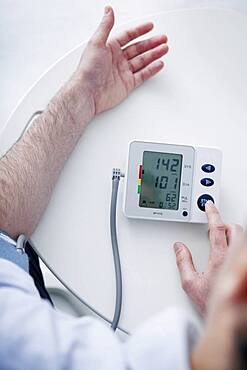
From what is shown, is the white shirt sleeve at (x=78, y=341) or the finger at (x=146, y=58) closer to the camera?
the white shirt sleeve at (x=78, y=341)

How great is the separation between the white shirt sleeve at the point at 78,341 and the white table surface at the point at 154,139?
270 mm

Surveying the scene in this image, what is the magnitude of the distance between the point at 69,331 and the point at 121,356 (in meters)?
0.06

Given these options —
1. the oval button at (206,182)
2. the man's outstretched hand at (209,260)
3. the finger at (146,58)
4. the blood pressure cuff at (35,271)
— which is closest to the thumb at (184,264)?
the man's outstretched hand at (209,260)

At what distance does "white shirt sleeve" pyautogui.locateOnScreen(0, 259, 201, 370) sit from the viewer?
1.33 feet

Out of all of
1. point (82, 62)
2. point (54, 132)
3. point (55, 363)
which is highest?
point (82, 62)

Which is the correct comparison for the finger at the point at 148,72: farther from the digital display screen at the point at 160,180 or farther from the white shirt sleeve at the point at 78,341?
the white shirt sleeve at the point at 78,341

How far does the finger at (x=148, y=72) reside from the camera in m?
0.90

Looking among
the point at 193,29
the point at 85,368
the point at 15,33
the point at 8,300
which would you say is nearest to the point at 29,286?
the point at 8,300

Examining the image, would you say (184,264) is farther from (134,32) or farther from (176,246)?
(134,32)

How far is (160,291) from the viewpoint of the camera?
0.81 meters

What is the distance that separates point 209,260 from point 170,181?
5.6 inches

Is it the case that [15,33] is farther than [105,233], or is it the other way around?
[15,33]

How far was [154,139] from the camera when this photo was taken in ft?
2.85

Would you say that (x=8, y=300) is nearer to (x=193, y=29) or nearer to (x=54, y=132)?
(x=54, y=132)
